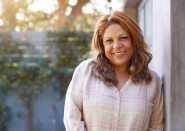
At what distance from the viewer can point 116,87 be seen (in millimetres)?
2674

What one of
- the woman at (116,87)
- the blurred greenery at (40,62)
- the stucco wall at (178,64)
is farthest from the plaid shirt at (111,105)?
the blurred greenery at (40,62)

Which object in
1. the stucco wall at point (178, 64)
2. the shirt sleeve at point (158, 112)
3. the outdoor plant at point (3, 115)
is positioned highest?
the stucco wall at point (178, 64)

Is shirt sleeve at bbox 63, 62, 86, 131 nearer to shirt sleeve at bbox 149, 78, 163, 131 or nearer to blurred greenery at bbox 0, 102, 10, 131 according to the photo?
shirt sleeve at bbox 149, 78, 163, 131

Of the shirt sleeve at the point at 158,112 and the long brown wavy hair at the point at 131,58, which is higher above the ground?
the long brown wavy hair at the point at 131,58

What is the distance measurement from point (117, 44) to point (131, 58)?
0.50 feet

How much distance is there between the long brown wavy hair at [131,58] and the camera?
8.72 ft

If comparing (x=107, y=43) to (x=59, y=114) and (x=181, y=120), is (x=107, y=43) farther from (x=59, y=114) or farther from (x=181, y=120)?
(x=59, y=114)

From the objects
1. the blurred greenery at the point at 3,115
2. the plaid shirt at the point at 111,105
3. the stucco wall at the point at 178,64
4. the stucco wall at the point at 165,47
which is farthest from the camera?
the blurred greenery at the point at 3,115

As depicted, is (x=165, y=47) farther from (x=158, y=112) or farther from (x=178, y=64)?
(x=158, y=112)

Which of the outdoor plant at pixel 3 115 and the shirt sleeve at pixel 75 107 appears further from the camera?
the outdoor plant at pixel 3 115

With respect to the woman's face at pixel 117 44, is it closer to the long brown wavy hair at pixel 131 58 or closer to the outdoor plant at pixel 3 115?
the long brown wavy hair at pixel 131 58

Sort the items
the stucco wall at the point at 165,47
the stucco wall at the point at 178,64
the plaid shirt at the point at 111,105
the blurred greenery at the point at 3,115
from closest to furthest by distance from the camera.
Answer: the stucco wall at the point at 178,64
the stucco wall at the point at 165,47
the plaid shirt at the point at 111,105
the blurred greenery at the point at 3,115

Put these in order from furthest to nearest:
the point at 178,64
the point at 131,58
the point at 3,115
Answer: the point at 3,115
the point at 131,58
the point at 178,64

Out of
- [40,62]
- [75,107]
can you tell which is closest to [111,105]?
[75,107]
